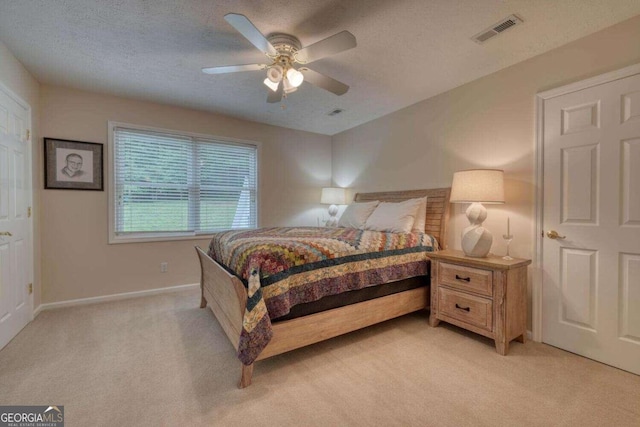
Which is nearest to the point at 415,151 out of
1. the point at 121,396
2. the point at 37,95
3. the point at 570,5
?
the point at 570,5

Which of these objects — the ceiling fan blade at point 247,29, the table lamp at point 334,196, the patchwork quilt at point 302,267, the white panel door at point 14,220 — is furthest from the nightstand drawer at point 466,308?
the white panel door at point 14,220

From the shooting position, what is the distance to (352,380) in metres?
1.84

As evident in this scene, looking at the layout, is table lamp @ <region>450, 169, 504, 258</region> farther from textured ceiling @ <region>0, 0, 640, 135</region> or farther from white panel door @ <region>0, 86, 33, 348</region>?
white panel door @ <region>0, 86, 33, 348</region>

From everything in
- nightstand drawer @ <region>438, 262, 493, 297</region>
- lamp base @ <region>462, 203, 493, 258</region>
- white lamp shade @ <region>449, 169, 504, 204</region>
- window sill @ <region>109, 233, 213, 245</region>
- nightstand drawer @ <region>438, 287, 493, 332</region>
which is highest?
white lamp shade @ <region>449, 169, 504, 204</region>

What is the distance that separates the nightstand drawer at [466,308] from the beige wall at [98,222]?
2.92 meters

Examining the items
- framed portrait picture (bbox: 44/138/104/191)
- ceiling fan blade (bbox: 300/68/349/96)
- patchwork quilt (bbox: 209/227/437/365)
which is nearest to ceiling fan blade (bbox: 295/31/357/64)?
ceiling fan blade (bbox: 300/68/349/96)

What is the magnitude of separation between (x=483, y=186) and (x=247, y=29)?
7.24ft

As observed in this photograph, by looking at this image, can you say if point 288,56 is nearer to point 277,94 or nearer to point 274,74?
point 274,74

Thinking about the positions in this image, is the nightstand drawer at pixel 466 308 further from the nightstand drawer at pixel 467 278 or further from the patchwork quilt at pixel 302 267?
the patchwork quilt at pixel 302 267

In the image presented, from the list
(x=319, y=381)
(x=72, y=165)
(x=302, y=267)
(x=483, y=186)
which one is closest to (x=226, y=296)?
(x=302, y=267)

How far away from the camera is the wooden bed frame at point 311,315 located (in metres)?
1.88

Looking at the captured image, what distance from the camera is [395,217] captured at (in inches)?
123

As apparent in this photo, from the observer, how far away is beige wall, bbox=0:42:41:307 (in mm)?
2465

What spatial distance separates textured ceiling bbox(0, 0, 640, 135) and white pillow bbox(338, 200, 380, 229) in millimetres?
1388
